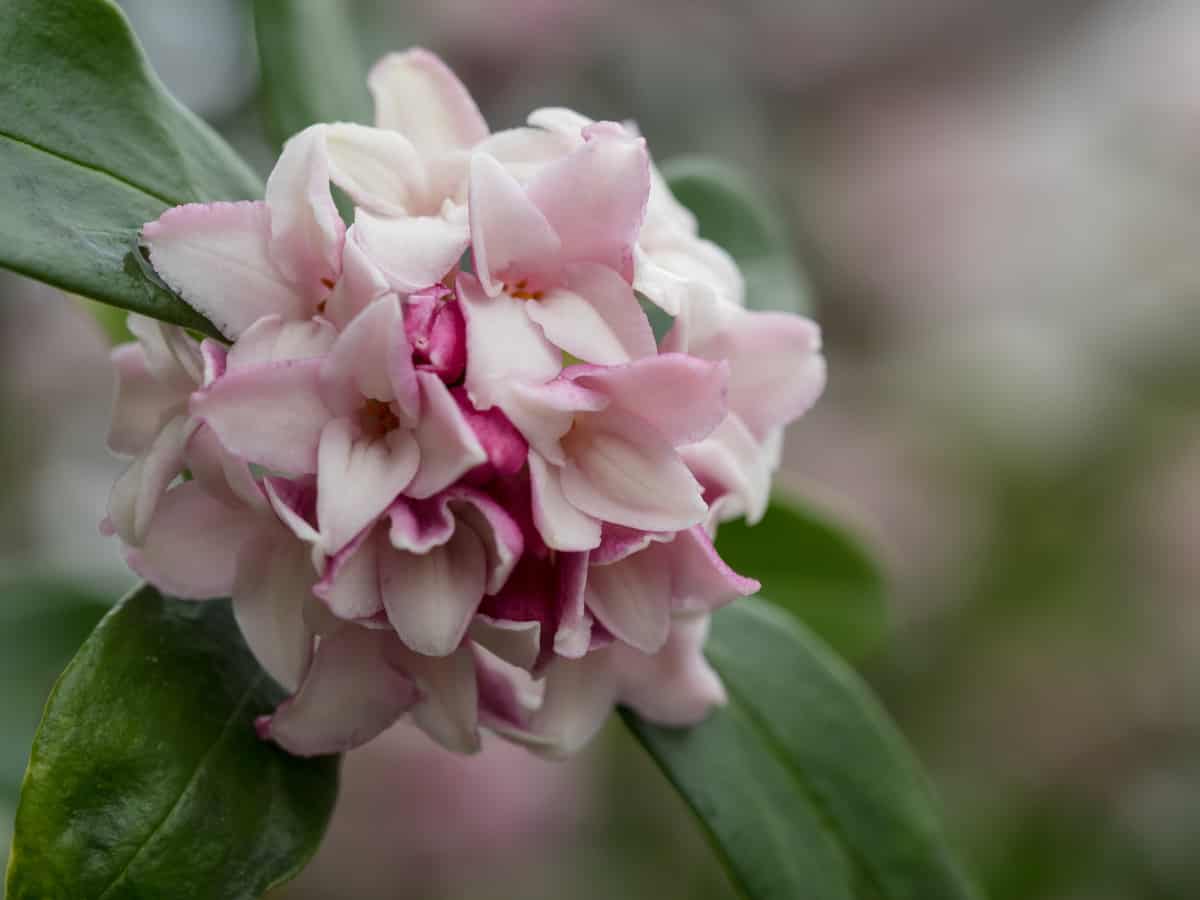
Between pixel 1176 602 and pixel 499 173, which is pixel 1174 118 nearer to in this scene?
pixel 1176 602

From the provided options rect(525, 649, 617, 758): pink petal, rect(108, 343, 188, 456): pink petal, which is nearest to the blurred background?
rect(108, 343, 188, 456): pink petal

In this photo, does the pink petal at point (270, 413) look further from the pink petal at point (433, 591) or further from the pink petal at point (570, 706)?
the pink petal at point (570, 706)

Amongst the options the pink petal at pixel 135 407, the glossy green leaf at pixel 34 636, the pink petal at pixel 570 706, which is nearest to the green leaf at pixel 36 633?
the glossy green leaf at pixel 34 636

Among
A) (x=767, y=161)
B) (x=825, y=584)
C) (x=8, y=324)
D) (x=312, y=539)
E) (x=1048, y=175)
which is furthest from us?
(x=1048, y=175)

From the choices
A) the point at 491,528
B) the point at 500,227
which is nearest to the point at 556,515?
the point at 491,528

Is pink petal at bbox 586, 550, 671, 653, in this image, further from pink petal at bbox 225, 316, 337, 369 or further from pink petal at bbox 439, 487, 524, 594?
pink petal at bbox 225, 316, 337, 369

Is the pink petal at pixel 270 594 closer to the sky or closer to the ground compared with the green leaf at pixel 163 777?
closer to the sky

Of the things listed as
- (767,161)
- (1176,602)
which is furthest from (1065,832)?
(767,161)
